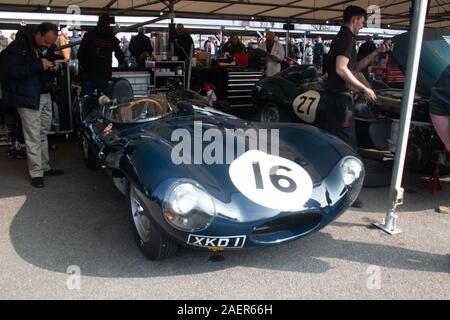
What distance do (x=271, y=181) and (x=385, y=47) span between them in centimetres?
227

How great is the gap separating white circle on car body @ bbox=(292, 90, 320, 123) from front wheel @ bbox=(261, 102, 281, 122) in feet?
1.57

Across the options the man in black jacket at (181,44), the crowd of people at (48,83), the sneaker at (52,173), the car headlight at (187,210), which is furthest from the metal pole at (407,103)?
the man in black jacket at (181,44)

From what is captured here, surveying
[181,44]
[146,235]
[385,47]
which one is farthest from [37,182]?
[181,44]

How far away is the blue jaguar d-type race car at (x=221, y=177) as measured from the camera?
2.38 metres

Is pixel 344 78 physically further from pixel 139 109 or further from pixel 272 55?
pixel 272 55

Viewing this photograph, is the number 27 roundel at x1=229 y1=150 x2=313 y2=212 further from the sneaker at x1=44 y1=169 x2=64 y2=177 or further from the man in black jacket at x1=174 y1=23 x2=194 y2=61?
the man in black jacket at x1=174 y1=23 x2=194 y2=61

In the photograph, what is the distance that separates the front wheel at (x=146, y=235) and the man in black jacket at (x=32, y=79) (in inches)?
73.3

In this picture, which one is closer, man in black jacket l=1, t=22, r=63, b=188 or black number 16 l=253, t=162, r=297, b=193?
black number 16 l=253, t=162, r=297, b=193

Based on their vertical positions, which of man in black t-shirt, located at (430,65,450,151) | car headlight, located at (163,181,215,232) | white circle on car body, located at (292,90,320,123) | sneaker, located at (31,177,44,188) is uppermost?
man in black t-shirt, located at (430,65,450,151)

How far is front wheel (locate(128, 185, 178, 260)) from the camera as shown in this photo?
8.66ft

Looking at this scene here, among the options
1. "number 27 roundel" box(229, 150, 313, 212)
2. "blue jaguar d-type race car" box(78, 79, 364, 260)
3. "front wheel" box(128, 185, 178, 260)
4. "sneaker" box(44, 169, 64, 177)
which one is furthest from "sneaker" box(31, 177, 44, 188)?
"number 27 roundel" box(229, 150, 313, 212)

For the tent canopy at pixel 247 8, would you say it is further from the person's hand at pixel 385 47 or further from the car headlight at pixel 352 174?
the car headlight at pixel 352 174

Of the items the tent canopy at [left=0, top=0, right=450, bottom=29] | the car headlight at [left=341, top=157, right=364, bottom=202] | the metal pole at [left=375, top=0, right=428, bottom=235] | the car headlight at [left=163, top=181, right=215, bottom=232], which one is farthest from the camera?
the tent canopy at [left=0, top=0, right=450, bottom=29]

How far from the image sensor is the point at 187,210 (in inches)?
91.7
